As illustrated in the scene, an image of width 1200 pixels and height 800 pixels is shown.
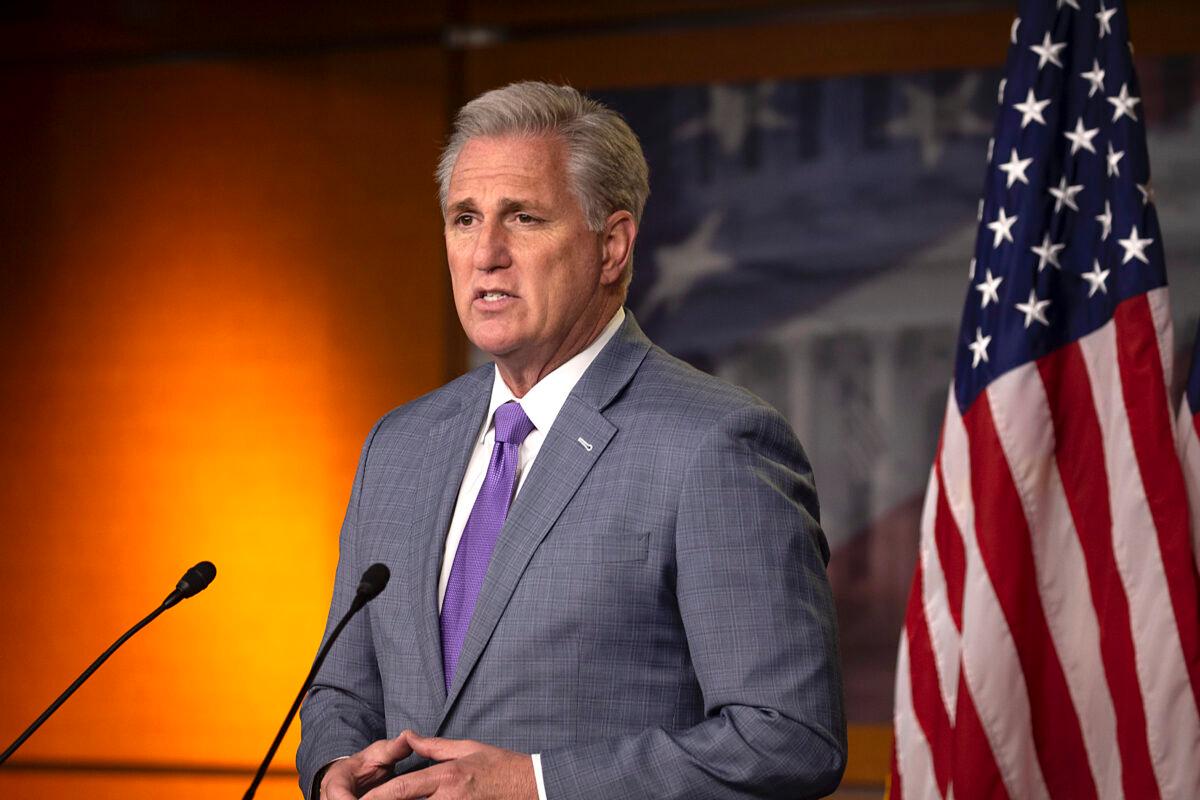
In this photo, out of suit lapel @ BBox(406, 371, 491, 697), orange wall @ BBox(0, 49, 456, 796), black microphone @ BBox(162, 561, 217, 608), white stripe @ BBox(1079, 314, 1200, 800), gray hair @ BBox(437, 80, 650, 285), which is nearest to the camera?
black microphone @ BBox(162, 561, 217, 608)

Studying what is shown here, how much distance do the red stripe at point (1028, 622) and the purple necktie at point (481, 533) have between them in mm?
1162

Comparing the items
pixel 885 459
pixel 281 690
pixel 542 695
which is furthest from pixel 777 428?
pixel 281 690

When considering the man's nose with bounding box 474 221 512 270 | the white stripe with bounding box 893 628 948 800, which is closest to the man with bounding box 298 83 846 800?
the man's nose with bounding box 474 221 512 270

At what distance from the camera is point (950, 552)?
2797mm

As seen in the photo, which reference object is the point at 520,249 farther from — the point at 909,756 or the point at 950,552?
the point at 909,756

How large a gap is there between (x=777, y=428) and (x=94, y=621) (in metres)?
2.91

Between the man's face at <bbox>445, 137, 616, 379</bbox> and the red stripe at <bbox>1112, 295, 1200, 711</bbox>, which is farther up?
the man's face at <bbox>445, 137, 616, 379</bbox>

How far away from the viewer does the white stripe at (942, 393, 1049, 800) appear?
2.69 m

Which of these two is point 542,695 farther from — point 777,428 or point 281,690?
point 281,690

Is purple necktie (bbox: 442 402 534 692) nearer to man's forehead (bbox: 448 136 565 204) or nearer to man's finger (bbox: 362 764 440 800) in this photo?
man's finger (bbox: 362 764 440 800)

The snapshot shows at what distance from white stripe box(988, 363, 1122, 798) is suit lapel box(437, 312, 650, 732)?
1101 mm

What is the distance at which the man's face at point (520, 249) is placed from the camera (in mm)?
1908

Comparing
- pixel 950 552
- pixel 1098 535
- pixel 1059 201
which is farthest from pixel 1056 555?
pixel 1059 201

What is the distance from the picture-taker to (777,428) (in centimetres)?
183
